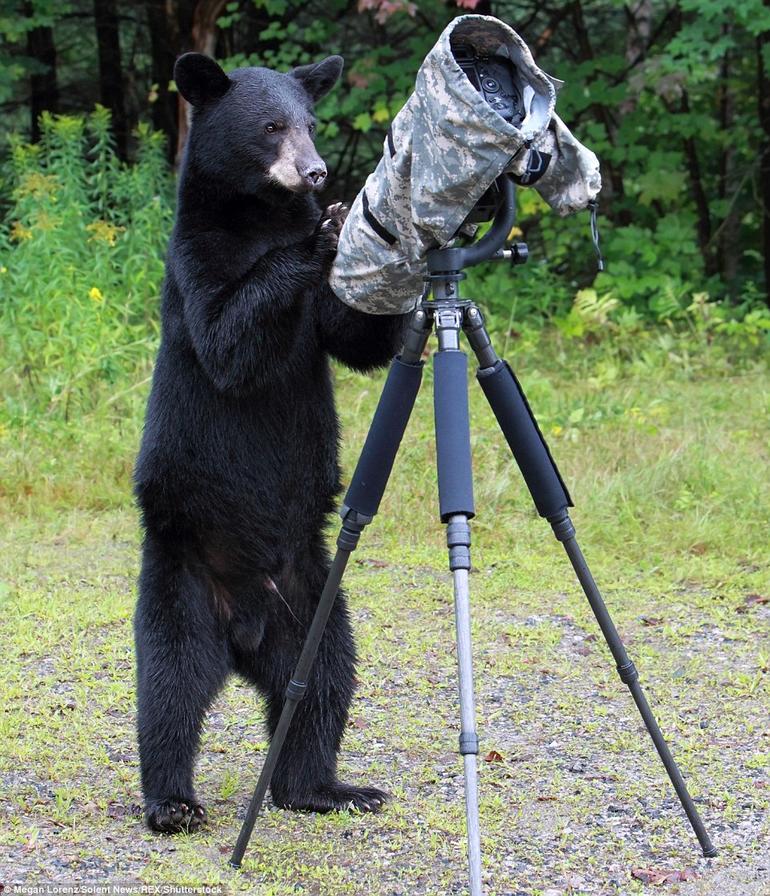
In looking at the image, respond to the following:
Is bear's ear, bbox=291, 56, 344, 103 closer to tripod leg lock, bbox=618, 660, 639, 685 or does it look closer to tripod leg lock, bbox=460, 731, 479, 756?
tripod leg lock, bbox=618, 660, 639, 685

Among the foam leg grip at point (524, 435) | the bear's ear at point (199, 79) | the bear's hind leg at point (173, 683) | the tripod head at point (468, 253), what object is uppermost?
the bear's ear at point (199, 79)

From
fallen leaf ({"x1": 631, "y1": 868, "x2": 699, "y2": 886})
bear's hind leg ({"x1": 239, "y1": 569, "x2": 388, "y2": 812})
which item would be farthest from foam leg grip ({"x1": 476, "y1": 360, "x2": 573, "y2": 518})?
fallen leaf ({"x1": 631, "y1": 868, "x2": 699, "y2": 886})

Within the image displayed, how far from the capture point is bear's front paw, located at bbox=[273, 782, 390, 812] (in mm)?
3395

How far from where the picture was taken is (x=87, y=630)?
496 centimetres

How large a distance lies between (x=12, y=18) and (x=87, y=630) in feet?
19.6

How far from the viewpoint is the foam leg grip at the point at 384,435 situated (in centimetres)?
274

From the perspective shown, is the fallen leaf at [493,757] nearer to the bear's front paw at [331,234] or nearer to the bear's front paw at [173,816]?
the bear's front paw at [173,816]

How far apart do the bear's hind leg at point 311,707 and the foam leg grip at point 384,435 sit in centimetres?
66

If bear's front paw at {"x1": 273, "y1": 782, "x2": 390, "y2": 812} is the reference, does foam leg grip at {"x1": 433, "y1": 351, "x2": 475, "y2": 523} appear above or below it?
above

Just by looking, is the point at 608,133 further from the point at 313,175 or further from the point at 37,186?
the point at 313,175

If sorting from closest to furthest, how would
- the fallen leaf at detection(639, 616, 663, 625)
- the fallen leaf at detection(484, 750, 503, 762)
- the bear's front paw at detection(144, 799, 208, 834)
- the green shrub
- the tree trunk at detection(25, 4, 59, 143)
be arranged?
the bear's front paw at detection(144, 799, 208, 834)
the fallen leaf at detection(484, 750, 503, 762)
the fallen leaf at detection(639, 616, 663, 625)
the green shrub
the tree trunk at detection(25, 4, 59, 143)

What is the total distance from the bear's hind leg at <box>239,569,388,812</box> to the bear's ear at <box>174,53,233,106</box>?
4.39ft

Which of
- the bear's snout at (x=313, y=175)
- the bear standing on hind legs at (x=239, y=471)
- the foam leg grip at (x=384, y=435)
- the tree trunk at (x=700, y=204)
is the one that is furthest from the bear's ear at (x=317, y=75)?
the tree trunk at (x=700, y=204)

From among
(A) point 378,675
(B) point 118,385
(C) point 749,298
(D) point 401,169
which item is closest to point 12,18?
(B) point 118,385
